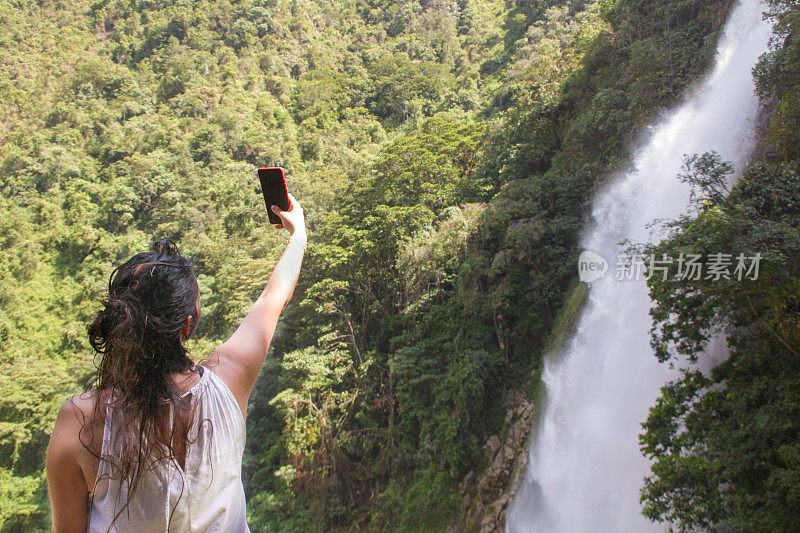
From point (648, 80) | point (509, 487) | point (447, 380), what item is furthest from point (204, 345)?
point (648, 80)

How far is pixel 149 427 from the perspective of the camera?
726 mm

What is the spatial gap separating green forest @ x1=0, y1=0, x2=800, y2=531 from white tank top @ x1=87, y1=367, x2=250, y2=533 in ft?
0.80

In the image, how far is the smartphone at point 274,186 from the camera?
1106mm

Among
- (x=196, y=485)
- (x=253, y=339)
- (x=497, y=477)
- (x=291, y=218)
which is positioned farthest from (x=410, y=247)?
(x=196, y=485)

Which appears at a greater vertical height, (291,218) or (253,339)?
(291,218)

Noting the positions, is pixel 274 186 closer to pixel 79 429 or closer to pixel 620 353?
pixel 79 429

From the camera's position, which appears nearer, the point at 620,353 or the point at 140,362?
the point at 140,362

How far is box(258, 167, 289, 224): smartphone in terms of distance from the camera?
1106mm

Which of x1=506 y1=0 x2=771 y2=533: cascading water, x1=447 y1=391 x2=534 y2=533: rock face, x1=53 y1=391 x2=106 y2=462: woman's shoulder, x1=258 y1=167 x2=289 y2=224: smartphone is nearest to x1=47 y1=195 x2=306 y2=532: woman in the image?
x1=53 y1=391 x2=106 y2=462: woman's shoulder

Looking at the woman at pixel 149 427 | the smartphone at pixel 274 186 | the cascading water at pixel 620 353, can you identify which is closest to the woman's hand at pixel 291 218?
the smartphone at pixel 274 186

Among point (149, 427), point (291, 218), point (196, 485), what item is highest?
point (291, 218)

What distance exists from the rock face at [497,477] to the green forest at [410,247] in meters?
0.24

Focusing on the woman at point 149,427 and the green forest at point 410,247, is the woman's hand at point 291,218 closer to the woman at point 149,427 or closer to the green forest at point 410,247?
the woman at point 149,427

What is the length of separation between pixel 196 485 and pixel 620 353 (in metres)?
7.54
